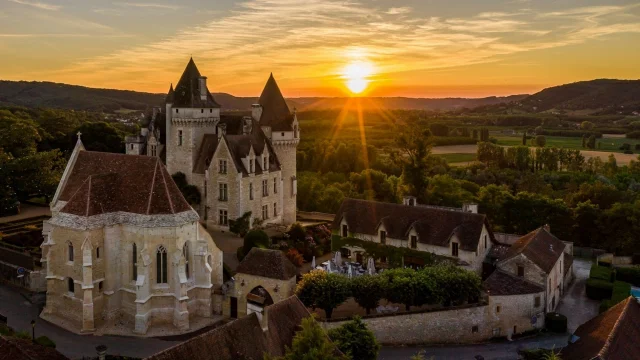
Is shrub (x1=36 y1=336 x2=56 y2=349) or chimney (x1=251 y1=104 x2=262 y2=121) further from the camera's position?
chimney (x1=251 y1=104 x2=262 y2=121)

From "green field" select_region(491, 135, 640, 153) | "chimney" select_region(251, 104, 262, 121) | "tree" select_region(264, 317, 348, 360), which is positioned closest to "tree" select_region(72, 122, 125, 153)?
"chimney" select_region(251, 104, 262, 121)

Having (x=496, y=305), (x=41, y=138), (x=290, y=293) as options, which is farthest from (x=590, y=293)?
(x=41, y=138)

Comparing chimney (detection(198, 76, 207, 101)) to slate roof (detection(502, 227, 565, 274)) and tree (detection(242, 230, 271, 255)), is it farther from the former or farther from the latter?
slate roof (detection(502, 227, 565, 274))

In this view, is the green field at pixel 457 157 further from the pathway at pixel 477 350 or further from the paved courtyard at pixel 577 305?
the pathway at pixel 477 350

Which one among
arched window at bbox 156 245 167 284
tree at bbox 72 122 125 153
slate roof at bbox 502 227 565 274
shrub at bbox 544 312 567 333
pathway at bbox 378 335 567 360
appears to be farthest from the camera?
tree at bbox 72 122 125 153

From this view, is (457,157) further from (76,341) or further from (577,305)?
(76,341)

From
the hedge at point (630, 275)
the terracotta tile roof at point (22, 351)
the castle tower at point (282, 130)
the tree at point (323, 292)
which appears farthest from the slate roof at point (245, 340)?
the hedge at point (630, 275)
